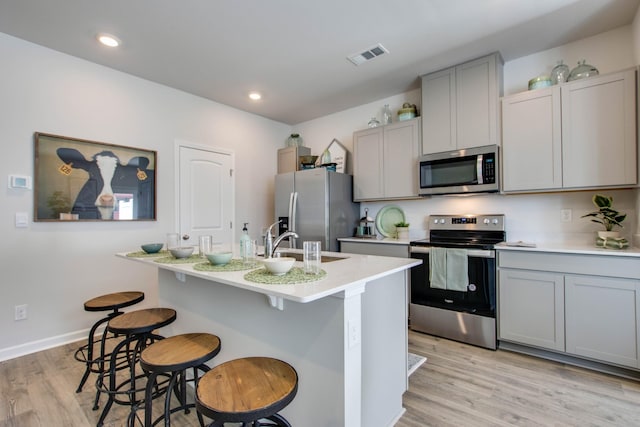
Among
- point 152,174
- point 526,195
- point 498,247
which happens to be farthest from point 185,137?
point 526,195

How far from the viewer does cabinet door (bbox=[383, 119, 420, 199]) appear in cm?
338

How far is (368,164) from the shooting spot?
3787 mm

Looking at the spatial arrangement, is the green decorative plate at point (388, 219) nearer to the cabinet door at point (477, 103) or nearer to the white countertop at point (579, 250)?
the cabinet door at point (477, 103)

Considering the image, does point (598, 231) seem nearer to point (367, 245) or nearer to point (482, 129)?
point (482, 129)

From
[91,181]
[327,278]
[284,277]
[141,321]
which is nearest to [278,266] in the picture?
[284,277]

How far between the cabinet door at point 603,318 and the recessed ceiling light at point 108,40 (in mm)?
4230

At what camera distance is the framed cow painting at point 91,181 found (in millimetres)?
2701

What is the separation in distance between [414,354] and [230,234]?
2.76m

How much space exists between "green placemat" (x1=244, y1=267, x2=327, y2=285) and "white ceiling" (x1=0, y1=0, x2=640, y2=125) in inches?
78.0

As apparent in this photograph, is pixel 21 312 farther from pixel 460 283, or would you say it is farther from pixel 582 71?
pixel 582 71

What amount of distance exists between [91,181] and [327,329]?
9.76 feet

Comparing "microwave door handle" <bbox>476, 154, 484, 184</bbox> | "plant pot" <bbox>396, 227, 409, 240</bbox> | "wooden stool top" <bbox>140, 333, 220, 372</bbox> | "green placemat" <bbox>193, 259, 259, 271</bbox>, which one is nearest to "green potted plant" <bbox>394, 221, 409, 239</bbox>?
"plant pot" <bbox>396, 227, 409, 240</bbox>

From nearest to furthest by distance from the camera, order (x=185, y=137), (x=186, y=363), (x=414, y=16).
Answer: (x=186, y=363)
(x=414, y=16)
(x=185, y=137)

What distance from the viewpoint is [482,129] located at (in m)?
2.88
